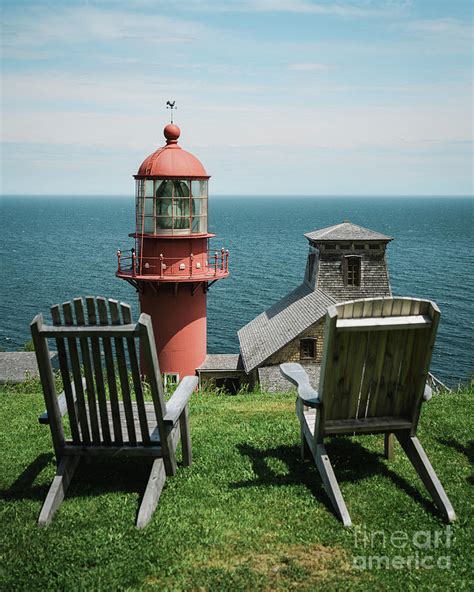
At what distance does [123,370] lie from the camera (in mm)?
4941

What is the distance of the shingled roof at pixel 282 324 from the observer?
71.2 feet

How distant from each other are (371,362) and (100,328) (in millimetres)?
2214

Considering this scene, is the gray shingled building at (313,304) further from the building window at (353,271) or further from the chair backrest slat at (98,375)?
the chair backrest slat at (98,375)

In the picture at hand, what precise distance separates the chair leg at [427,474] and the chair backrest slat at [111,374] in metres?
2.48

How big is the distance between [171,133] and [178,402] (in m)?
13.9

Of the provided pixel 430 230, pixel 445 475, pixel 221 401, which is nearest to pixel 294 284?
pixel 221 401

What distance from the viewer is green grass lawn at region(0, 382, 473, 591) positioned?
4180 millimetres

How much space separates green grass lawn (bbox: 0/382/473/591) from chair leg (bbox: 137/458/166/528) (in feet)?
0.22

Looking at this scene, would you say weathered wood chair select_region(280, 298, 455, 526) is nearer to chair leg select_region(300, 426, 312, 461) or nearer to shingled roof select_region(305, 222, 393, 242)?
chair leg select_region(300, 426, 312, 461)

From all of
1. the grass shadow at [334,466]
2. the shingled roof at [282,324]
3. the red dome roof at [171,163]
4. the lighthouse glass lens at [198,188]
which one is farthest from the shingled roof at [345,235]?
the grass shadow at [334,466]

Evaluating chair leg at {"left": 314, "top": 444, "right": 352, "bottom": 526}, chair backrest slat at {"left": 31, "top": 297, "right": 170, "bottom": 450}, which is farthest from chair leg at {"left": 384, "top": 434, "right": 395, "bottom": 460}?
chair backrest slat at {"left": 31, "top": 297, "right": 170, "bottom": 450}

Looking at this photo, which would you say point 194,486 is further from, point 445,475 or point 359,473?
point 445,475

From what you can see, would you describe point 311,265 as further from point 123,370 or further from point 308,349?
point 123,370

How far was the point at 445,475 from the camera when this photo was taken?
19.1 feet
